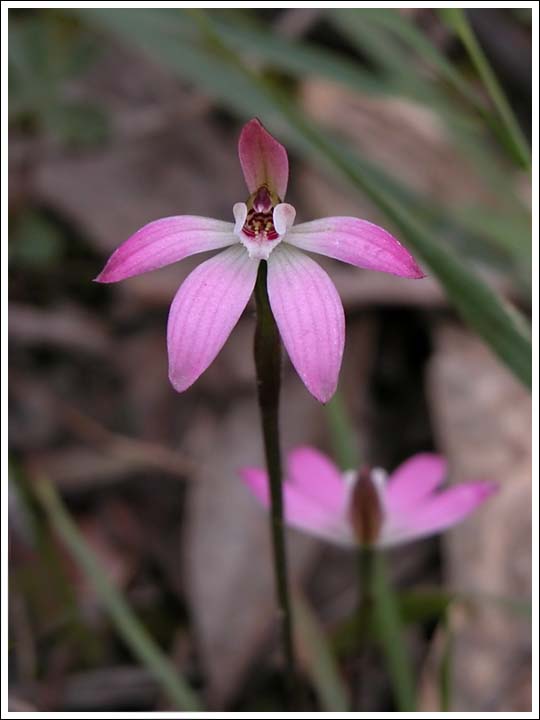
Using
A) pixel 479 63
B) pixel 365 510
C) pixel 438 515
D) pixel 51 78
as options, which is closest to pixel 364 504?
pixel 365 510

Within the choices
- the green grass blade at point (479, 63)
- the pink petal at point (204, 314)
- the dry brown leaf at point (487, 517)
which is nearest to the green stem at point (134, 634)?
the dry brown leaf at point (487, 517)

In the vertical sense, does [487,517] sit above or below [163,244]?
below

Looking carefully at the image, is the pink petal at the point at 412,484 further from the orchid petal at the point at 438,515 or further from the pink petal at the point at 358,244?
the pink petal at the point at 358,244

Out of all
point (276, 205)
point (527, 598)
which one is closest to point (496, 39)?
point (527, 598)

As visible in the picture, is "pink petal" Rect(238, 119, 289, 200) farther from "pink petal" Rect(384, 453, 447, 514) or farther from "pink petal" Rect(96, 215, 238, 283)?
"pink petal" Rect(384, 453, 447, 514)

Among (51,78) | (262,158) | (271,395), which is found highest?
(51,78)

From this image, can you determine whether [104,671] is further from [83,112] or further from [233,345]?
[83,112]

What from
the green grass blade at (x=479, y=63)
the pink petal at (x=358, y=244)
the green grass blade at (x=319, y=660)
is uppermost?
the green grass blade at (x=479, y=63)

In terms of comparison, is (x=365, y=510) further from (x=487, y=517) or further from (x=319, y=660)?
(x=487, y=517)
